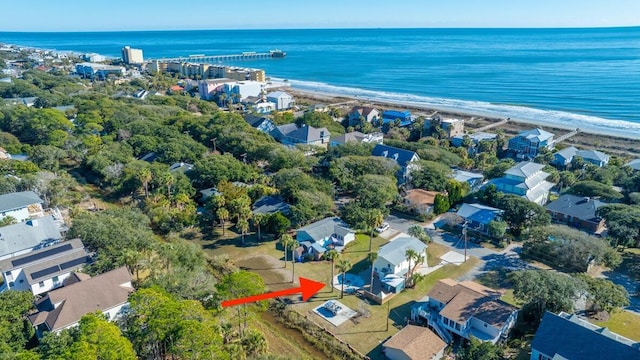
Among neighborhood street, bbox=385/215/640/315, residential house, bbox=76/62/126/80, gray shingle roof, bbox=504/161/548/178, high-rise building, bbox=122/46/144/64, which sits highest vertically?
high-rise building, bbox=122/46/144/64

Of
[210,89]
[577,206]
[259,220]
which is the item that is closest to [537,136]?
[577,206]

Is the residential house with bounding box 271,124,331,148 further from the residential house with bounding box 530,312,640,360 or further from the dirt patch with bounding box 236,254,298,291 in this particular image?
the residential house with bounding box 530,312,640,360

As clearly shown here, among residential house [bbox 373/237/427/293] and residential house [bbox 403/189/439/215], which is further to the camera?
residential house [bbox 403/189/439/215]

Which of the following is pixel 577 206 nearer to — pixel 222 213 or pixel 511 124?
pixel 222 213

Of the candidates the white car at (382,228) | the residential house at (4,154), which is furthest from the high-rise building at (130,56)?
the white car at (382,228)

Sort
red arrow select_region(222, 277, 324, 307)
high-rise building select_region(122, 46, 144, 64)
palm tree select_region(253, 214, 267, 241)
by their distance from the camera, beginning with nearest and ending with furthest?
red arrow select_region(222, 277, 324, 307), palm tree select_region(253, 214, 267, 241), high-rise building select_region(122, 46, 144, 64)

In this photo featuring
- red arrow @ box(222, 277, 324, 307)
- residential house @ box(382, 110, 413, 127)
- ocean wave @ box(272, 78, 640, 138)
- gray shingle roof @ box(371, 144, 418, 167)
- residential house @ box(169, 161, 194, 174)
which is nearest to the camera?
red arrow @ box(222, 277, 324, 307)

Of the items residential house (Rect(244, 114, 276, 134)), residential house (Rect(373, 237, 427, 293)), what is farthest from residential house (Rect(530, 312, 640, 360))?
residential house (Rect(244, 114, 276, 134))
